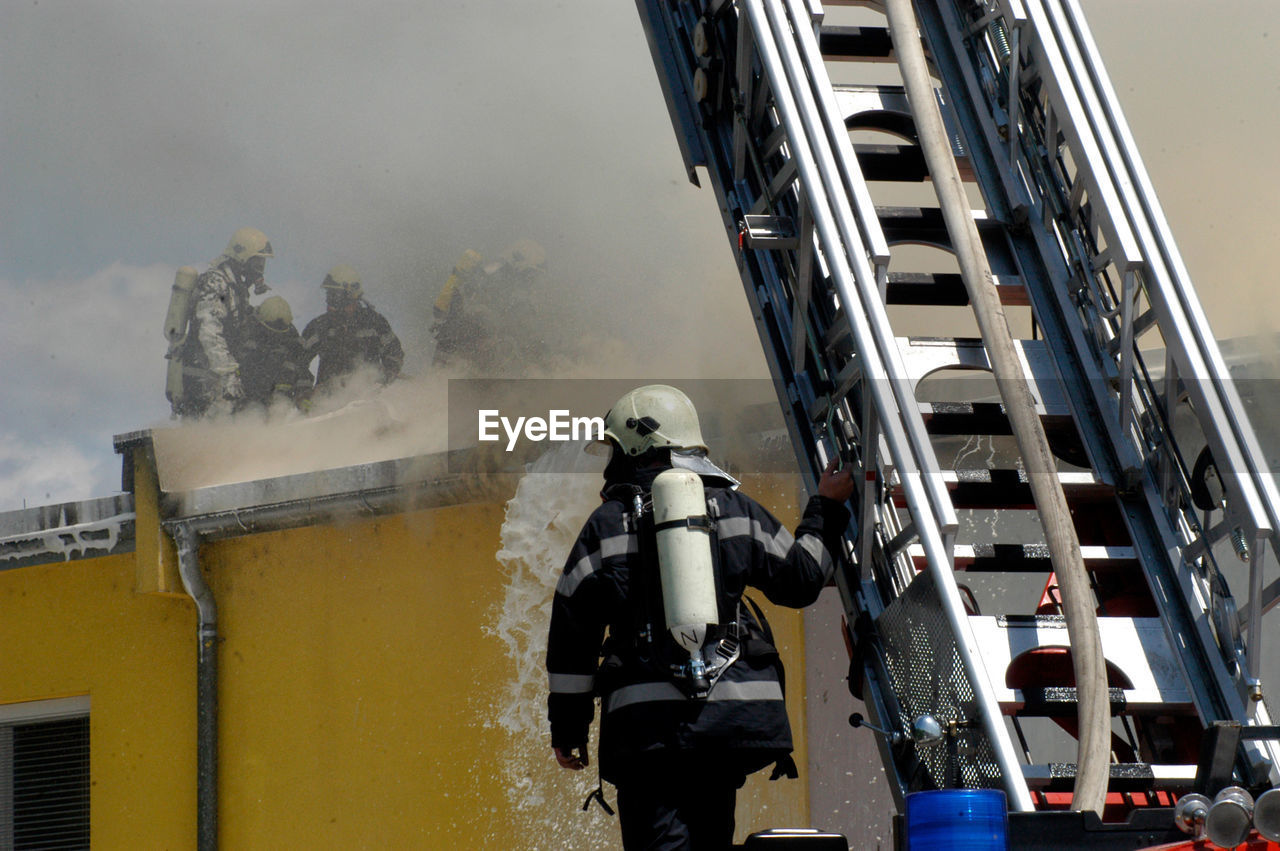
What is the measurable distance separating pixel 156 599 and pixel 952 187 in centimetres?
552

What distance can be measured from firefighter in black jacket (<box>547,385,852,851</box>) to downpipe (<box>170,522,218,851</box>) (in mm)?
4195

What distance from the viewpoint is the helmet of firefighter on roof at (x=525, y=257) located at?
9.72 meters

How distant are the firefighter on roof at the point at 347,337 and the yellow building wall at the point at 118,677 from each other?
240cm

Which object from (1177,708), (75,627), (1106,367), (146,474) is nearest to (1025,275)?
(1106,367)

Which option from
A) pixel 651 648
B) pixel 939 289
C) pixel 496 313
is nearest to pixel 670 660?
pixel 651 648

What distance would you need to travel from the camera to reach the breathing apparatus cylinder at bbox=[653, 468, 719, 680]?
3.37 metres

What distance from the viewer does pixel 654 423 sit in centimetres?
376

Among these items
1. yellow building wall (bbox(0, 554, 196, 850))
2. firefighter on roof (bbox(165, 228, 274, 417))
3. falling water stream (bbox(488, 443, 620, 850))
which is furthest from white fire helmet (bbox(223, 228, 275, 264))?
falling water stream (bbox(488, 443, 620, 850))

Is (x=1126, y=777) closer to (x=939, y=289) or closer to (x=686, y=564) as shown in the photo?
(x=686, y=564)

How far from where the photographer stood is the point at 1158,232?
3.72m

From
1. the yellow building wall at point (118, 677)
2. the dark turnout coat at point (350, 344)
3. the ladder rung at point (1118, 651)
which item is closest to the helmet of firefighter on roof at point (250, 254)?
the dark turnout coat at point (350, 344)

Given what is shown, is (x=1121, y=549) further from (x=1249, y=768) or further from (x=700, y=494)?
(x=700, y=494)

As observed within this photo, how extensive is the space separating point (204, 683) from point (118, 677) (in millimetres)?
676

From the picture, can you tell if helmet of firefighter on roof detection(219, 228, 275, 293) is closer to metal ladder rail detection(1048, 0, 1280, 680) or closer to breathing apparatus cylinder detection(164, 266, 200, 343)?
breathing apparatus cylinder detection(164, 266, 200, 343)
